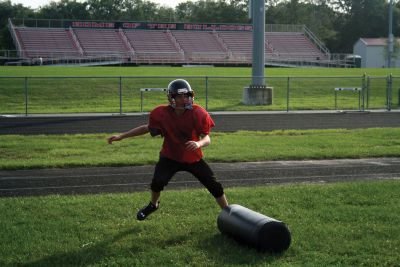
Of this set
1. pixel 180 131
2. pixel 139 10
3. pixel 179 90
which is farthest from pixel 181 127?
pixel 139 10

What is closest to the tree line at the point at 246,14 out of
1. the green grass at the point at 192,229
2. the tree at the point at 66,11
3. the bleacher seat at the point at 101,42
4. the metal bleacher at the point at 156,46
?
the tree at the point at 66,11

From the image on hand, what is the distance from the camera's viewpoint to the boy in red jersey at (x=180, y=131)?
7.21 metres

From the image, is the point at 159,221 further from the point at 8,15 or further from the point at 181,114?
the point at 8,15

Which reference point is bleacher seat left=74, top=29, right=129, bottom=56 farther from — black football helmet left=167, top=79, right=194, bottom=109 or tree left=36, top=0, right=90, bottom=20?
black football helmet left=167, top=79, right=194, bottom=109

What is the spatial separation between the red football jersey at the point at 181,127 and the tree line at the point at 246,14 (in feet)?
289

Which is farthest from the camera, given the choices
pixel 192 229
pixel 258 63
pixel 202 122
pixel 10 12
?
pixel 10 12

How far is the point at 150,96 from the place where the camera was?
105ft

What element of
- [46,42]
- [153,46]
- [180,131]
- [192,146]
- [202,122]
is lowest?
[192,146]

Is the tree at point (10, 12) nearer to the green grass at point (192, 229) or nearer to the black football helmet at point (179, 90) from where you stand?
the green grass at point (192, 229)

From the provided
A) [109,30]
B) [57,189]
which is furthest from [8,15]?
[57,189]

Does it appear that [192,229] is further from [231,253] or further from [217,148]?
[217,148]

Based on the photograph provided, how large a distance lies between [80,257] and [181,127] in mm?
1874

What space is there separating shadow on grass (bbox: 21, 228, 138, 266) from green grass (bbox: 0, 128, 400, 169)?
6464 mm

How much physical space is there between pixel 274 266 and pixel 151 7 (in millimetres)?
108517
